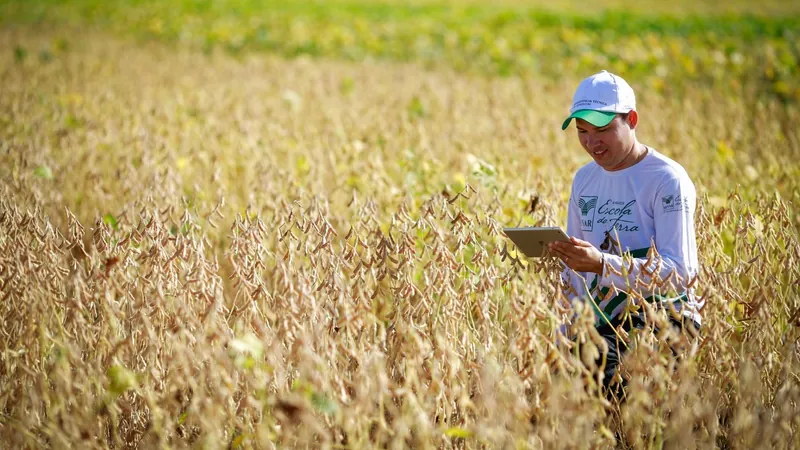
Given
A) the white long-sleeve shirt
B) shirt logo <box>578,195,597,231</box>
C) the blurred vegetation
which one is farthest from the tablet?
the blurred vegetation

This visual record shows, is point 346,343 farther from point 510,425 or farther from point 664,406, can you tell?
point 664,406

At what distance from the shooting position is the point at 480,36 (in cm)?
1091

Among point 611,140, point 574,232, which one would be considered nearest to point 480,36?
point 574,232

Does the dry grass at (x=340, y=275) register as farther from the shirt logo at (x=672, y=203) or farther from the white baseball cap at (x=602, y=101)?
the white baseball cap at (x=602, y=101)

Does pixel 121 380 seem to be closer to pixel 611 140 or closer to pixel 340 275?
pixel 340 275

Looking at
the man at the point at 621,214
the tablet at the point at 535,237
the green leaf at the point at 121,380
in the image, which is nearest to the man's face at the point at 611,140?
the man at the point at 621,214

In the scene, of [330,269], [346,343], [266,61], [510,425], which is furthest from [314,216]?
[266,61]

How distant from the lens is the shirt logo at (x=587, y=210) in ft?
7.95

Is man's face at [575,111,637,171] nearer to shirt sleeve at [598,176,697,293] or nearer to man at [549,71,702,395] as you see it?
man at [549,71,702,395]

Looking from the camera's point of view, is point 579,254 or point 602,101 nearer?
point 579,254

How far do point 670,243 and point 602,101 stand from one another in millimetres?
471

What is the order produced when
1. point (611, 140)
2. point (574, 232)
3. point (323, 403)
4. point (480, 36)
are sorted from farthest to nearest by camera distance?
point (480, 36) < point (574, 232) < point (611, 140) < point (323, 403)

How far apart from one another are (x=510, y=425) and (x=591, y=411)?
0.20m

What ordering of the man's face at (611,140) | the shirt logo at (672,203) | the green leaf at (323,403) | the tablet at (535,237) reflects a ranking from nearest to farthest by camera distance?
the green leaf at (323,403) → the tablet at (535,237) → the shirt logo at (672,203) → the man's face at (611,140)
